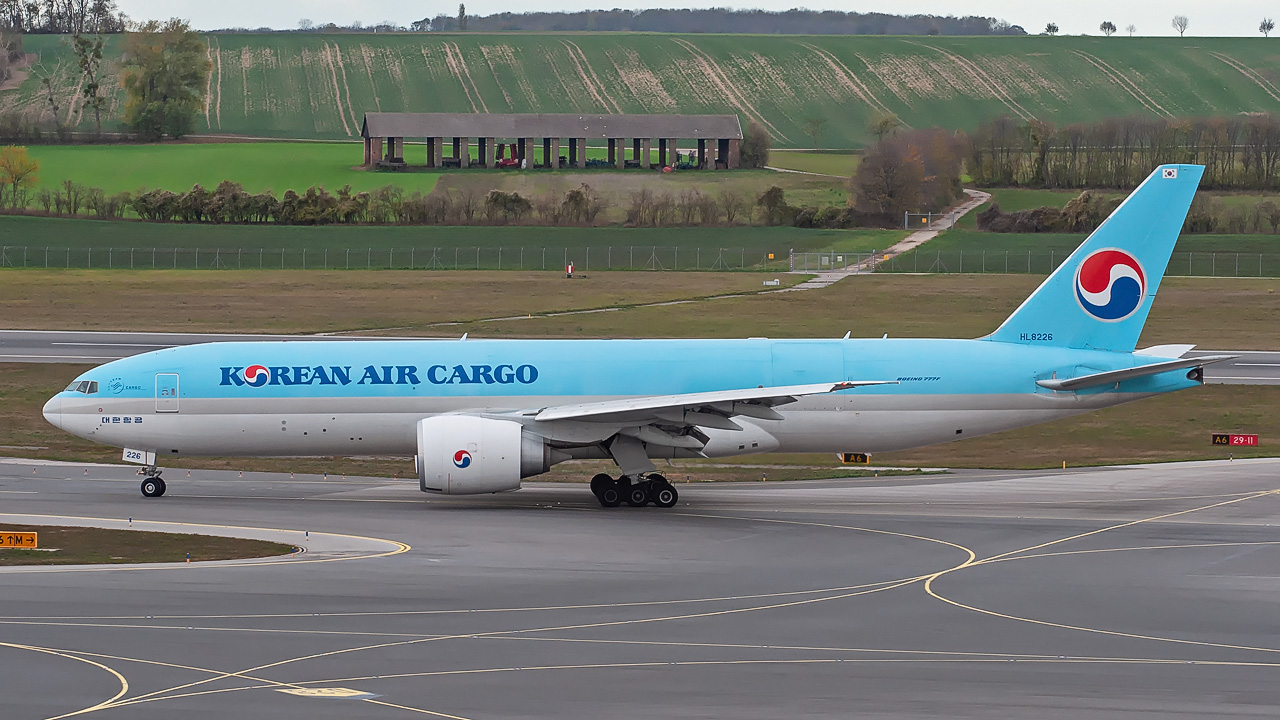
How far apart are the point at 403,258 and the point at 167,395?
7299 centimetres

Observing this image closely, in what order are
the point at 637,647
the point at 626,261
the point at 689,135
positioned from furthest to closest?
the point at 689,135 → the point at 626,261 → the point at 637,647

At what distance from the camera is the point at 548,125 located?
156 metres

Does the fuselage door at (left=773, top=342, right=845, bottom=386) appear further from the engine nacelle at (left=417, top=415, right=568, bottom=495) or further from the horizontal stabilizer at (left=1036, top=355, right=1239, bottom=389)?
the engine nacelle at (left=417, top=415, right=568, bottom=495)

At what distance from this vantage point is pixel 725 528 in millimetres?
32000

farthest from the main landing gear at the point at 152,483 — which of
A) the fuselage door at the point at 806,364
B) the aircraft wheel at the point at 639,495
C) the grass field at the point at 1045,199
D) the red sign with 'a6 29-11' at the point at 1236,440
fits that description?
the grass field at the point at 1045,199

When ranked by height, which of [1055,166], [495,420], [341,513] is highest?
[1055,166]

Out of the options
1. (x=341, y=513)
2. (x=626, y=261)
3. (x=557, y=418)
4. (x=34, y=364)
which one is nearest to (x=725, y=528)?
(x=557, y=418)

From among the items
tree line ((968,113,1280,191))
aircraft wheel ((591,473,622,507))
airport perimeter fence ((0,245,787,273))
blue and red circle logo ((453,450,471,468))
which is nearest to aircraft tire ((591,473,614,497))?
aircraft wheel ((591,473,622,507))

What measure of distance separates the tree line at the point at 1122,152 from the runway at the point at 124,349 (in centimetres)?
7976

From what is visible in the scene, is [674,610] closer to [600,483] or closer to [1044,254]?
[600,483]

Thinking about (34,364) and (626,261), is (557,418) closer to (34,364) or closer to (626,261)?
(34,364)

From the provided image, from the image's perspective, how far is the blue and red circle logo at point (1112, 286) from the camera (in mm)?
37219

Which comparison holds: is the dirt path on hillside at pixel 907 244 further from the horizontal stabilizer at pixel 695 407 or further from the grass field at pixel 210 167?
the horizontal stabilizer at pixel 695 407

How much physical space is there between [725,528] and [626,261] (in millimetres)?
78178
